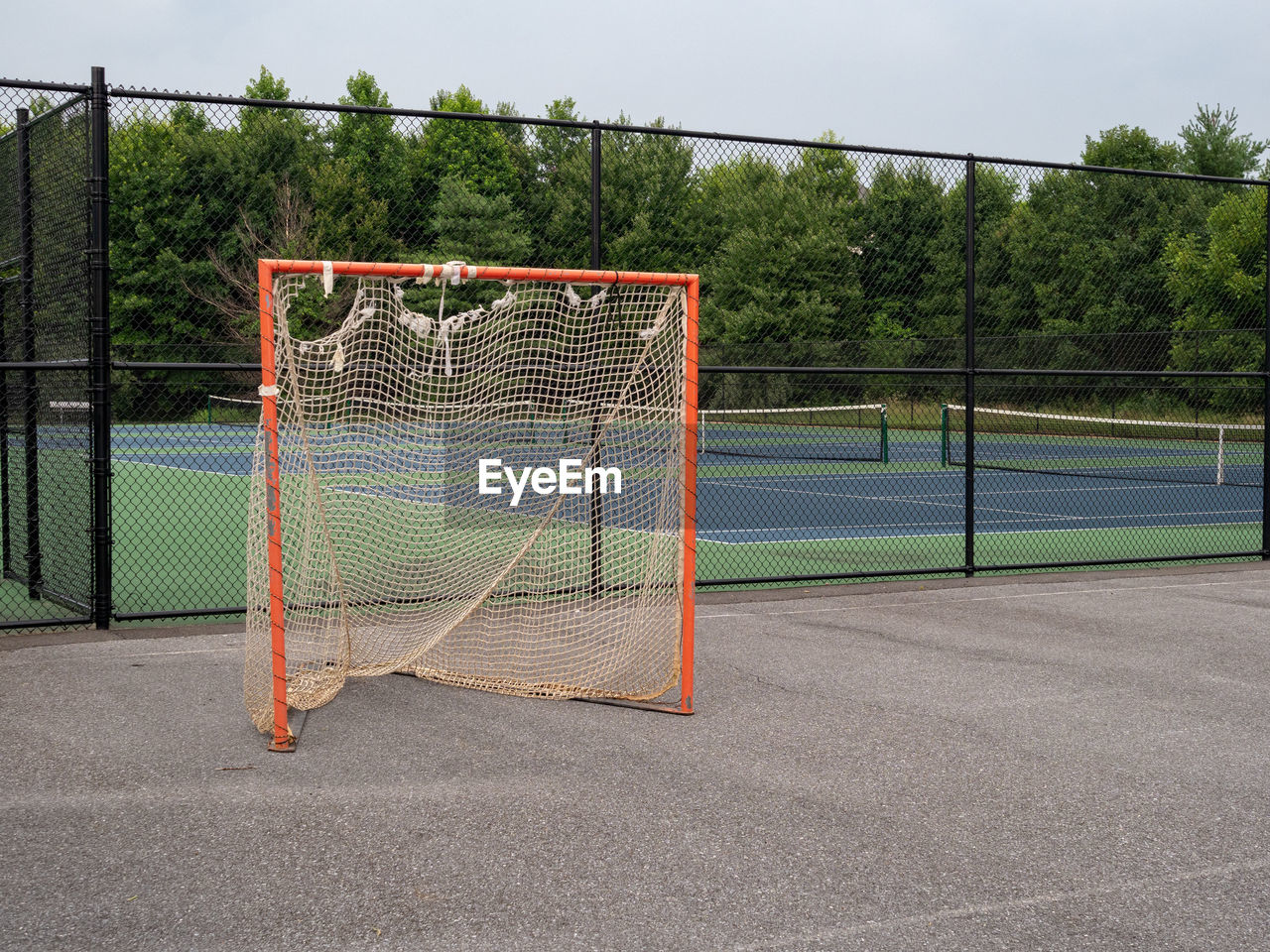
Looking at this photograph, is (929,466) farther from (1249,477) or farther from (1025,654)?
(1025,654)

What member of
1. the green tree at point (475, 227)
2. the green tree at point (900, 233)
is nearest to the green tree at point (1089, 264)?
the green tree at point (900, 233)

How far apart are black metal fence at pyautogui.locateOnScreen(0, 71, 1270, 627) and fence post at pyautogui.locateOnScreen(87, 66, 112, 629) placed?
0.02 m

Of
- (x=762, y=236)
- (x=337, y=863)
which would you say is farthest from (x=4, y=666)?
(x=762, y=236)

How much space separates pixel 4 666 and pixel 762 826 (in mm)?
4156

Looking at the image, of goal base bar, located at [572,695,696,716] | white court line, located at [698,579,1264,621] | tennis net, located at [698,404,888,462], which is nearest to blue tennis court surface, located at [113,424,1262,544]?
tennis net, located at [698,404,888,462]

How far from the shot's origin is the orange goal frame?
200 inches

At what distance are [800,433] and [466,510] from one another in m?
18.1

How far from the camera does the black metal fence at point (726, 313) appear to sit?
765 centimetres

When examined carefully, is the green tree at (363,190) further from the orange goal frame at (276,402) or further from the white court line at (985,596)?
the orange goal frame at (276,402)

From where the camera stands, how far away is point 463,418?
6945mm

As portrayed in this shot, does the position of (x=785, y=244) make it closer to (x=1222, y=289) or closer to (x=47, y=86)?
(x=47, y=86)

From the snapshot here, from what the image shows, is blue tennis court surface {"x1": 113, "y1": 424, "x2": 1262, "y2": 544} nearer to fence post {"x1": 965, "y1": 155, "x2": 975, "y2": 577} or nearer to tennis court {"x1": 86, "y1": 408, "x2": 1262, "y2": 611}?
tennis court {"x1": 86, "y1": 408, "x2": 1262, "y2": 611}

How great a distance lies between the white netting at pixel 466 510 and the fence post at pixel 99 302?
118cm

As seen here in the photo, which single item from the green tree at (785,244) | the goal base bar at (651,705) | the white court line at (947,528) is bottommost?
the goal base bar at (651,705)
